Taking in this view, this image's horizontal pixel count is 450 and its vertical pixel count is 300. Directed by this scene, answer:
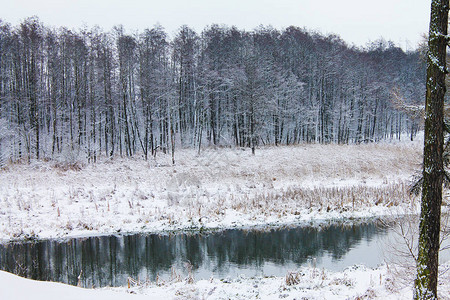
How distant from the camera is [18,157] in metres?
28.5

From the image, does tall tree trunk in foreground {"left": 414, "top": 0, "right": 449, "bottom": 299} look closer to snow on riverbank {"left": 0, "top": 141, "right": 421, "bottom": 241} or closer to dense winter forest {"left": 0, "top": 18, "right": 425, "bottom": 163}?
snow on riverbank {"left": 0, "top": 141, "right": 421, "bottom": 241}

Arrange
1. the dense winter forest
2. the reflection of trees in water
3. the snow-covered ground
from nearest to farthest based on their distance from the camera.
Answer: the snow-covered ground
the reflection of trees in water
the dense winter forest

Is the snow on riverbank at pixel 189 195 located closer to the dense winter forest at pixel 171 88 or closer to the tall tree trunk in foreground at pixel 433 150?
the tall tree trunk in foreground at pixel 433 150

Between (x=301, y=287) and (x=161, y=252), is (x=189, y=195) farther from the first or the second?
(x=301, y=287)

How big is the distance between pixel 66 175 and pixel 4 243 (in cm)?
943

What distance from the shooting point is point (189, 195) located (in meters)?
18.1

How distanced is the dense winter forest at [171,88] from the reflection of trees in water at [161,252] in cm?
1468

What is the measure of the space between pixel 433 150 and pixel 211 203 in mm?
12572

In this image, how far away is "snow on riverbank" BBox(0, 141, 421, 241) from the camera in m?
14.9

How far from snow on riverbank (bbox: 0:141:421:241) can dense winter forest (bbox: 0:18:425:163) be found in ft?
16.3

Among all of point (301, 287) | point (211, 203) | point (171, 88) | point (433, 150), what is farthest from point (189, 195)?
point (171, 88)

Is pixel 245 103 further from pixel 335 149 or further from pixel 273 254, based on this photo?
pixel 273 254

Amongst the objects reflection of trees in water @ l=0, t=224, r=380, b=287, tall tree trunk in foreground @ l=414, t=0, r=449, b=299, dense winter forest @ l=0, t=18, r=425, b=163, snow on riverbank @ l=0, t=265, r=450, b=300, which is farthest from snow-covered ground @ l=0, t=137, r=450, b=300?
dense winter forest @ l=0, t=18, r=425, b=163

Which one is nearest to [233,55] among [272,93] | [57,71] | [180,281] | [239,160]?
[272,93]
